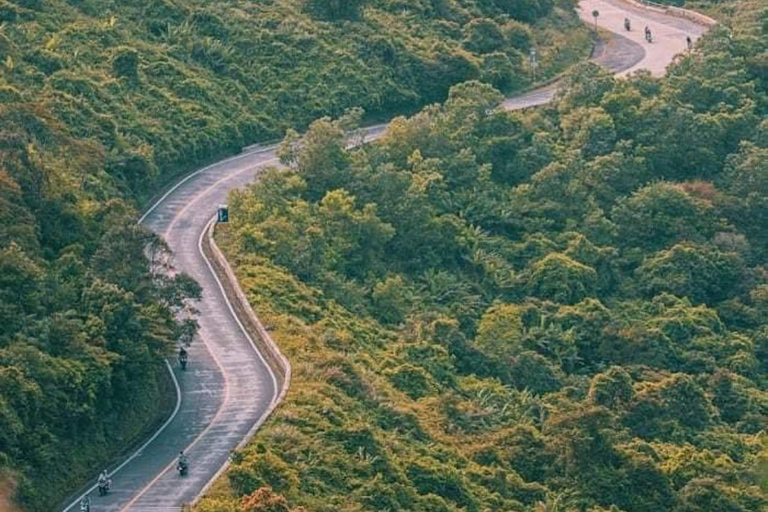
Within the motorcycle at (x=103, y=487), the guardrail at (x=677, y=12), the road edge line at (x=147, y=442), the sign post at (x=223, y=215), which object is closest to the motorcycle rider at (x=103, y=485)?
the motorcycle at (x=103, y=487)

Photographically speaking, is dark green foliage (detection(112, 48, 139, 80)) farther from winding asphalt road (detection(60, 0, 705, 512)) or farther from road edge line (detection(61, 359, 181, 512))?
road edge line (detection(61, 359, 181, 512))

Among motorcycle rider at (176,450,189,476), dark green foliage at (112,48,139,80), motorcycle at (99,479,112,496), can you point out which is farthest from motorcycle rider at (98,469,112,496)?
dark green foliage at (112,48,139,80)

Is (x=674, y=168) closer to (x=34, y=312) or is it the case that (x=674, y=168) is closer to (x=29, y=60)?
(x=29, y=60)

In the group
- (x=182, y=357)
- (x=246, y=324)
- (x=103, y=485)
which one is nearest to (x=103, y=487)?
(x=103, y=485)

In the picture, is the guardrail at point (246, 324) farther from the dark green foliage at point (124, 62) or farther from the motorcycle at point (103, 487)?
the dark green foliage at point (124, 62)

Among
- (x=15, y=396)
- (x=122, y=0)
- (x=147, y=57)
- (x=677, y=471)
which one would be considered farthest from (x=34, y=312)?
(x=122, y=0)
